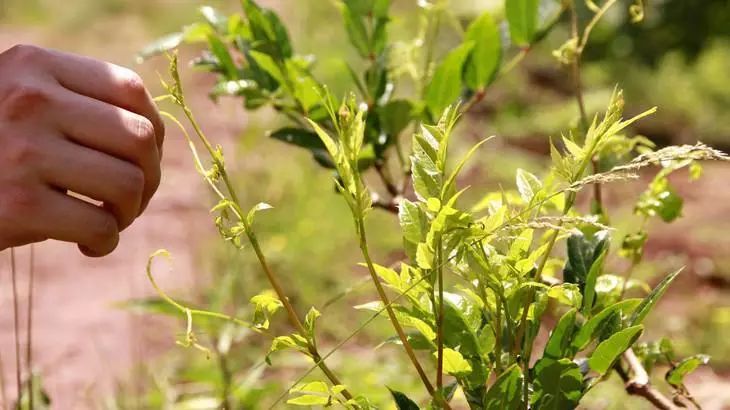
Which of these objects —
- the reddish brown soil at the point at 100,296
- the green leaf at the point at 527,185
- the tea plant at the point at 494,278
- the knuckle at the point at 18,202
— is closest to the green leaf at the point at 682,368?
the tea plant at the point at 494,278

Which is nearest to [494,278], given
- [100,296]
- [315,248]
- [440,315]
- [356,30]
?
[440,315]

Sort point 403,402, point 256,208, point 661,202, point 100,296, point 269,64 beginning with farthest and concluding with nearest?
1. point 100,296
2. point 269,64
3. point 661,202
4. point 403,402
5. point 256,208

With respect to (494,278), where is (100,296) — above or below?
below

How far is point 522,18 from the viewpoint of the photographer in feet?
3.98

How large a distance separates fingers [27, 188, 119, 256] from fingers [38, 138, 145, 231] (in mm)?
10

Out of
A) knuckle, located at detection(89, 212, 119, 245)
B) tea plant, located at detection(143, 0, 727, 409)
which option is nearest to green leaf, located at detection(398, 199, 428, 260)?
tea plant, located at detection(143, 0, 727, 409)

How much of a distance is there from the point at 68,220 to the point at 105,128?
74 millimetres

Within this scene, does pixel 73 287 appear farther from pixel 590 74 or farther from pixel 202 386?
pixel 590 74

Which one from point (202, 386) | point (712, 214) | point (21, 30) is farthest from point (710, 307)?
point (21, 30)

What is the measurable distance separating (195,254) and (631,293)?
1.43m

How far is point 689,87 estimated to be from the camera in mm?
4113

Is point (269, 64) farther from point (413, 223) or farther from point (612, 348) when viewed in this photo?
point (612, 348)

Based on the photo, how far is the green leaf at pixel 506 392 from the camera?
2.61 ft

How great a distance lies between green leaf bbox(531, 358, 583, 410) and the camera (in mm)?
817
